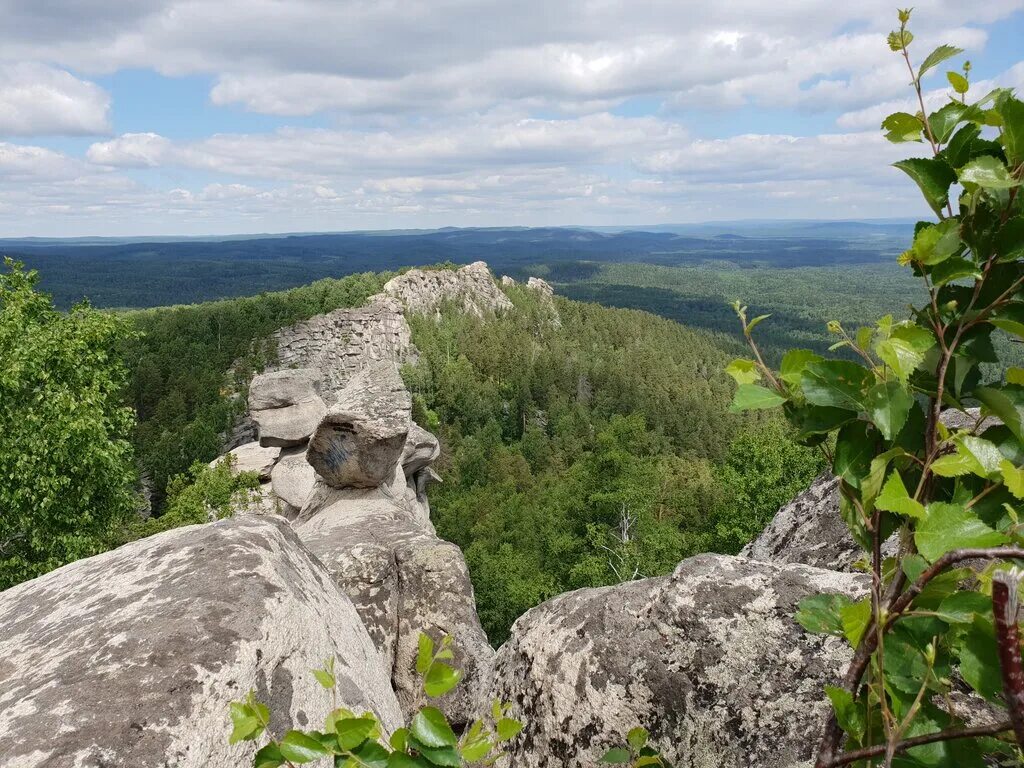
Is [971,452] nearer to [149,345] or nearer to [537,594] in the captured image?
[537,594]

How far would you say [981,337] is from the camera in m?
1.47

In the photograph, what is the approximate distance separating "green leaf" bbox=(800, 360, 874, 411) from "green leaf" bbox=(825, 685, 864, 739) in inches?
25.2

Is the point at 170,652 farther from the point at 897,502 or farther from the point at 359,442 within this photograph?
the point at 359,442

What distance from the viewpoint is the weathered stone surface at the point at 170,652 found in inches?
143

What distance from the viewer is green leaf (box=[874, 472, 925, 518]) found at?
1.23 meters

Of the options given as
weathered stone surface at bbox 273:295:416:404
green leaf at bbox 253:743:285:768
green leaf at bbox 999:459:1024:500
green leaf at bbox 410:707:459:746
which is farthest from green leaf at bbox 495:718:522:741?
weathered stone surface at bbox 273:295:416:404

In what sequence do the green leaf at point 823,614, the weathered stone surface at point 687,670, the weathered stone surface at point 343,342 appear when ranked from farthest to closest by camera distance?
1. the weathered stone surface at point 343,342
2. the weathered stone surface at point 687,670
3. the green leaf at point 823,614

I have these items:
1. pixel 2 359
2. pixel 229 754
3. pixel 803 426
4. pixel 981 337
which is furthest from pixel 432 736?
pixel 2 359

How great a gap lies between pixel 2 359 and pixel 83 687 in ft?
45.4

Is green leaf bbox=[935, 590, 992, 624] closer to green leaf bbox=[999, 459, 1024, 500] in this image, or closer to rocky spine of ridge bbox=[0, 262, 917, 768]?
green leaf bbox=[999, 459, 1024, 500]

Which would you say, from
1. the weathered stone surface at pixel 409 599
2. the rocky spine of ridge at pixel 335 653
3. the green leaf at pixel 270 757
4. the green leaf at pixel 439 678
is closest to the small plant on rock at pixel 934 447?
the green leaf at pixel 439 678

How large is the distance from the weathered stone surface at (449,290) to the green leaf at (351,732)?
110 m

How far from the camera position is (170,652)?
4.12 m

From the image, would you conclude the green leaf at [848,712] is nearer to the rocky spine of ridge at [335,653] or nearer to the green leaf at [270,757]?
the green leaf at [270,757]
